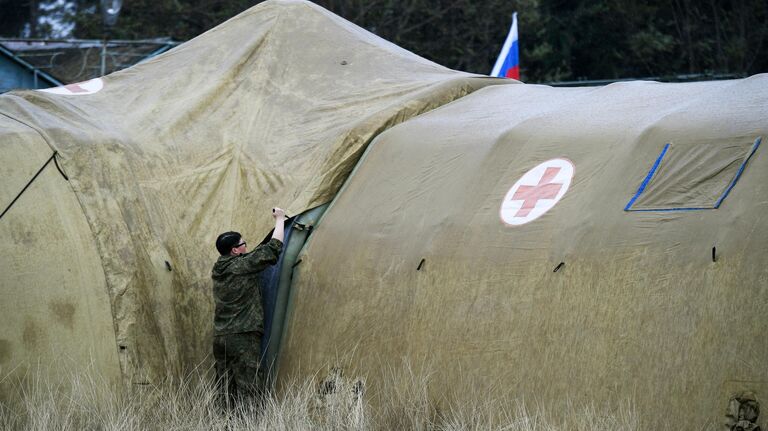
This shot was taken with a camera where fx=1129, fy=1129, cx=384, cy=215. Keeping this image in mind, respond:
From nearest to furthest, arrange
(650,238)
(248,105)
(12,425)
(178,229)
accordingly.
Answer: (650,238) < (12,425) < (178,229) < (248,105)

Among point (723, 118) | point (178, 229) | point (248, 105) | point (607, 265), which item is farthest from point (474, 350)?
point (248, 105)

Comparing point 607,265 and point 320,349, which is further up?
point 607,265

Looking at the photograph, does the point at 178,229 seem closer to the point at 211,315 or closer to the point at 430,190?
the point at 211,315

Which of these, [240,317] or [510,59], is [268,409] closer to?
[240,317]

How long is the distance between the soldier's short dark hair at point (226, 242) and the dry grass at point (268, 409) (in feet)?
3.35

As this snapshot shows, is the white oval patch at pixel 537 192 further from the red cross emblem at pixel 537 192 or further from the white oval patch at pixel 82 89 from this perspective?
the white oval patch at pixel 82 89

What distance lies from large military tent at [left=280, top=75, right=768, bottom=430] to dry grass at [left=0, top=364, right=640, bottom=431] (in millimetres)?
131

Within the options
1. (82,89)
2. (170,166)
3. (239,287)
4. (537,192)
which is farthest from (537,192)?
(82,89)

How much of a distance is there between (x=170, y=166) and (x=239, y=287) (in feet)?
5.07

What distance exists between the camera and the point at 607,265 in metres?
7.15

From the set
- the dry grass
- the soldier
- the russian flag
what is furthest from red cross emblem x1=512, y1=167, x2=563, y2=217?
the russian flag

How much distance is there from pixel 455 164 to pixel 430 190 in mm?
279

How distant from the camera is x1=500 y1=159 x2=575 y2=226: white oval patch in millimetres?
7785

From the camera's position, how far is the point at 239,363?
844 centimetres
